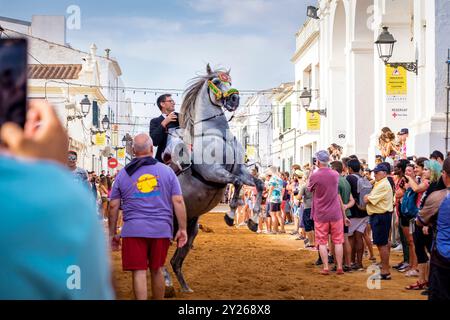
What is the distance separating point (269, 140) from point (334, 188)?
5080 cm


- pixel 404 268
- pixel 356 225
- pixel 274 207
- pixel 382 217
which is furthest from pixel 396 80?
pixel 382 217

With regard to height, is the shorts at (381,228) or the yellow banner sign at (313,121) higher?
the yellow banner sign at (313,121)

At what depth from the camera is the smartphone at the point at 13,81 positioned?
4.87 ft

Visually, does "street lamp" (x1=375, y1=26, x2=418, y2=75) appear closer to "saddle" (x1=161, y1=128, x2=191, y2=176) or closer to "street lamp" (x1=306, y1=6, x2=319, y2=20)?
"saddle" (x1=161, y1=128, x2=191, y2=176)

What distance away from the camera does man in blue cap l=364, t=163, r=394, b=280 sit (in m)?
10.4

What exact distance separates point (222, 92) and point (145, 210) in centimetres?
281

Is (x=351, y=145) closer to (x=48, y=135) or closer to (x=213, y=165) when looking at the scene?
(x=213, y=165)

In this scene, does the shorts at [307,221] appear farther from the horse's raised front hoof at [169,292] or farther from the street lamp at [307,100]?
the street lamp at [307,100]

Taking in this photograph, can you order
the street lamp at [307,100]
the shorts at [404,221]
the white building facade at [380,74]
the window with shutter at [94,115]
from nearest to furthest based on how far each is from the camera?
the shorts at [404,221]
the white building facade at [380,74]
the street lamp at [307,100]
the window with shutter at [94,115]

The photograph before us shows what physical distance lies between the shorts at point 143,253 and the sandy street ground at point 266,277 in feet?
2.43

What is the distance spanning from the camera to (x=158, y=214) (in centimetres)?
648

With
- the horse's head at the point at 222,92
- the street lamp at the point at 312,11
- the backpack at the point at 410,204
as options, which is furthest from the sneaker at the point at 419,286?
the street lamp at the point at 312,11

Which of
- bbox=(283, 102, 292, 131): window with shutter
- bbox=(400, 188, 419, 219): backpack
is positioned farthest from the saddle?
bbox=(283, 102, 292, 131): window with shutter

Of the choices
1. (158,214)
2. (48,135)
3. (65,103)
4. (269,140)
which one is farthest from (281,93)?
(48,135)
